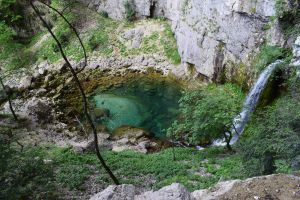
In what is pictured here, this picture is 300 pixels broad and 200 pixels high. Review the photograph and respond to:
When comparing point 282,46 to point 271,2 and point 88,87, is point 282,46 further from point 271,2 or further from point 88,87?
point 88,87

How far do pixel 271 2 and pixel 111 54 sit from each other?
45.5 feet

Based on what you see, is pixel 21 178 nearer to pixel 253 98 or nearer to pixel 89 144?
pixel 89 144

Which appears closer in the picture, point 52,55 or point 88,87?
point 88,87

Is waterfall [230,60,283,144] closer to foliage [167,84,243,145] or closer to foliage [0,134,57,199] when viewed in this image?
foliage [167,84,243,145]

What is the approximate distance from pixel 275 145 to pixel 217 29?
12293 mm

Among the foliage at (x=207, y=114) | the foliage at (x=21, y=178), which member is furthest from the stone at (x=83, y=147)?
the foliage at (x=21, y=178)

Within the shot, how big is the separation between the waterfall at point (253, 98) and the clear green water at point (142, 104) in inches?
167

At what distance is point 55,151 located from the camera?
52.2 feet

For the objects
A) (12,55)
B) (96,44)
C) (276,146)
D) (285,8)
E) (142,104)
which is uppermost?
(285,8)

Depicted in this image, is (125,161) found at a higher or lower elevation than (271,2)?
lower

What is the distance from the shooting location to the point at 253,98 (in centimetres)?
1752

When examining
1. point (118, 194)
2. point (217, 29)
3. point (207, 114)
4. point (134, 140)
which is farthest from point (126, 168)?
point (217, 29)

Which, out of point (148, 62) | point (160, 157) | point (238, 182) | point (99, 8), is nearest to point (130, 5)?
point (99, 8)

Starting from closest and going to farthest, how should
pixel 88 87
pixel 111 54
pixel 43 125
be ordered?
1. pixel 43 125
2. pixel 88 87
3. pixel 111 54
